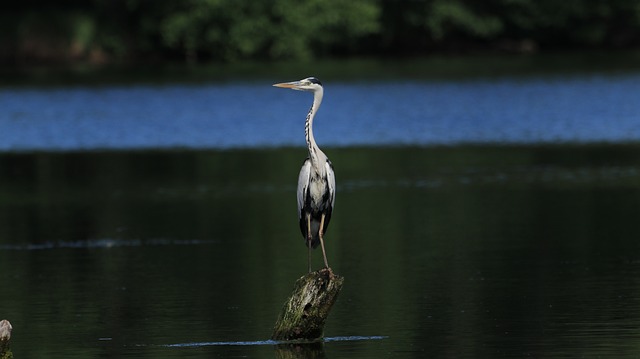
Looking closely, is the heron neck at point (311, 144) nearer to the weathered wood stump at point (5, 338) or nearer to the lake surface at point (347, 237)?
the lake surface at point (347, 237)

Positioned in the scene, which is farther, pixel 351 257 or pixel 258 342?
pixel 351 257

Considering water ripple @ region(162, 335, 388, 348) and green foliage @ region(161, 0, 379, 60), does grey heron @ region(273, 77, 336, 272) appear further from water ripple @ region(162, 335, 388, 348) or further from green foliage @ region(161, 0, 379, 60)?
green foliage @ region(161, 0, 379, 60)

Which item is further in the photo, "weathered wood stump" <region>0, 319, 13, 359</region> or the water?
the water

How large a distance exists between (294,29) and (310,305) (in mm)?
61284

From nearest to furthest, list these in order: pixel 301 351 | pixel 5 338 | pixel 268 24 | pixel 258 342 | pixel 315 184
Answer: pixel 5 338
pixel 301 351
pixel 258 342
pixel 315 184
pixel 268 24

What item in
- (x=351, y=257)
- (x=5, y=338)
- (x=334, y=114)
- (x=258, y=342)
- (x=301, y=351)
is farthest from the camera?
(x=334, y=114)

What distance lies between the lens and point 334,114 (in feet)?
140

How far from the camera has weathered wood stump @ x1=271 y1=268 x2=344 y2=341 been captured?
41.5ft

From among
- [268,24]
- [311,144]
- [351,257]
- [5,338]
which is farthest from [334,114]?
[268,24]

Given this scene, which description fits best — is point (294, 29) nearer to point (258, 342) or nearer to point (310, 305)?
point (258, 342)

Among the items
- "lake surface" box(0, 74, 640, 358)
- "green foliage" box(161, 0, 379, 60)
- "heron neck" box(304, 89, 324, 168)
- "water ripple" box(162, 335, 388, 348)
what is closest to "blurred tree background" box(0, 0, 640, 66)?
"green foliage" box(161, 0, 379, 60)

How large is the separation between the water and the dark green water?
576 centimetres

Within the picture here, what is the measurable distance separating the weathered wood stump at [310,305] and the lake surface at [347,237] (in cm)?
15

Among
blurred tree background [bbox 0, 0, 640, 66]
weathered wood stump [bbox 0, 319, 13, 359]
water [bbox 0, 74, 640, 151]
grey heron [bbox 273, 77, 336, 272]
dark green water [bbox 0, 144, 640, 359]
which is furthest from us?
blurred tree background [bbox 0, 0, 640, 66]
